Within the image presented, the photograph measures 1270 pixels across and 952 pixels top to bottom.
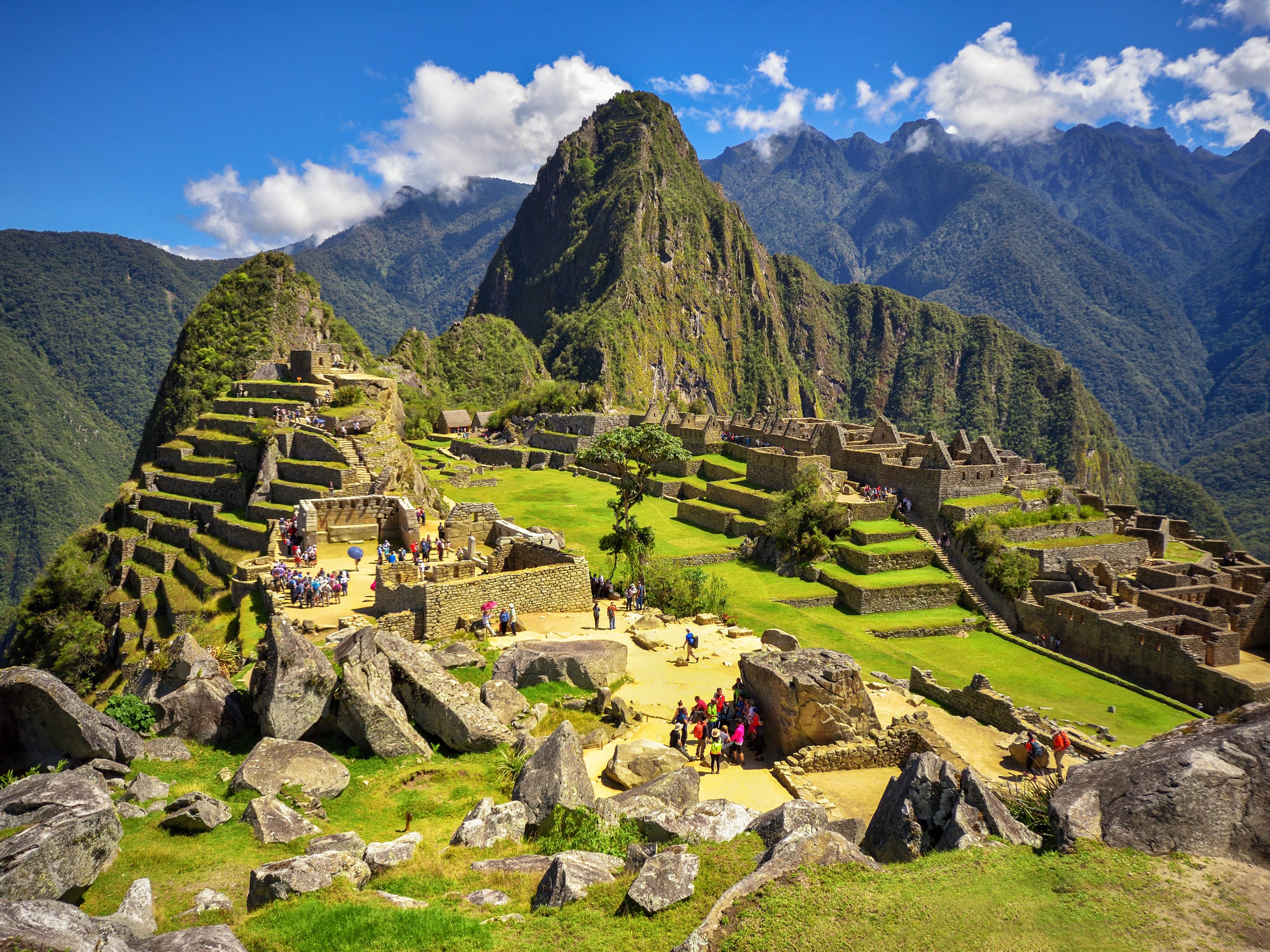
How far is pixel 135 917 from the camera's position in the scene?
6.77 metres

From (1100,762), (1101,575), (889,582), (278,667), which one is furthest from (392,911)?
(1101,575)

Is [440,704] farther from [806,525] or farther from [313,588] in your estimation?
[806,525]

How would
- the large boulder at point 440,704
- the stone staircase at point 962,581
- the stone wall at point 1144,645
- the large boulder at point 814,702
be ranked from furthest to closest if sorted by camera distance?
the stone staircase at point 962,581 < the stone wall at point 1144,645 < the large boulder at point 814,702 < the large boulder at point 440,704

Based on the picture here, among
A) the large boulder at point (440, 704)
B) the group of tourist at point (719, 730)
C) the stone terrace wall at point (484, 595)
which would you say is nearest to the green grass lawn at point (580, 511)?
the stone terrace wall at point (484, 595)

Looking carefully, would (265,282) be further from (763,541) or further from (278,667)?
(278,667)

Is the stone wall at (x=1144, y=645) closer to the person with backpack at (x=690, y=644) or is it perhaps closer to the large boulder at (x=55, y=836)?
the person with backpack at (x=690, y=644)

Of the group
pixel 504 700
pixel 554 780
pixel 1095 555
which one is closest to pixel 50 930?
pixel 554 780

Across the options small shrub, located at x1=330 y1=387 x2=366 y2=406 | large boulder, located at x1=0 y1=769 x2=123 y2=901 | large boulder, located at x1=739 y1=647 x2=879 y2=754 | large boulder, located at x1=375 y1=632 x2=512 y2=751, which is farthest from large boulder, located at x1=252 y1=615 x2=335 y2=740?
small shrub, located at x1=330 y1=387 x2=366 y2=406

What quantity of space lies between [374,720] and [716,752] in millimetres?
5948

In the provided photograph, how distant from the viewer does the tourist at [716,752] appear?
1313 centimetres

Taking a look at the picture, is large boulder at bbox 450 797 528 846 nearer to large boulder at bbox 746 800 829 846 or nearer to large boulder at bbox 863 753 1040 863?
large boulder at bbox 746 800 829 846

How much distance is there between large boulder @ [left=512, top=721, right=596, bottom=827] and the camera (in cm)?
943

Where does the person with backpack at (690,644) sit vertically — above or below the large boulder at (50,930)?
below

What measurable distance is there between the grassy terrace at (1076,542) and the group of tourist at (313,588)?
33.2m
